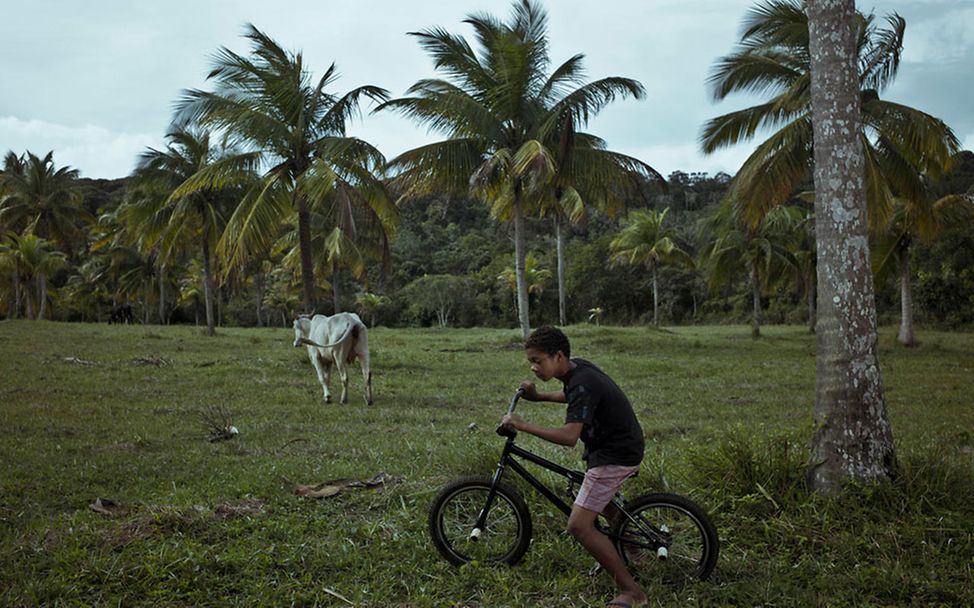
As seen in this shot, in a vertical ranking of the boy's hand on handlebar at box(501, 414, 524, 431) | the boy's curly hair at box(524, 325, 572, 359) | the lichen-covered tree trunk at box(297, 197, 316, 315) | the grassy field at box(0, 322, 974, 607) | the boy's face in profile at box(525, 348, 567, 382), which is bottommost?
the grassy field at box(0, 322, 974, 607)

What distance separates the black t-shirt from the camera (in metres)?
3.73

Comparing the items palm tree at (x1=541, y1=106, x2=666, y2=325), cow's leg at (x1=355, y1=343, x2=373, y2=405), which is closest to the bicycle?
cow's leg at (x1=355, y1=343, x2=373, y2=405)

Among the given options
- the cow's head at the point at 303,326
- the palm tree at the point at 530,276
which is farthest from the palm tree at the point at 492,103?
the palm tree at the point at 530,276

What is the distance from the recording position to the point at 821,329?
5266 mm

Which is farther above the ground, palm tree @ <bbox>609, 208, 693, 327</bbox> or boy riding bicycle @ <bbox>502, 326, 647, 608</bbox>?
palm tree @ <bbox>609, 208, 693, 327</bbox>

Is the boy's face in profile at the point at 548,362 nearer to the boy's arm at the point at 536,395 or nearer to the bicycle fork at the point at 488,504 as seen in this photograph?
the boy's arm at the point at 536,395

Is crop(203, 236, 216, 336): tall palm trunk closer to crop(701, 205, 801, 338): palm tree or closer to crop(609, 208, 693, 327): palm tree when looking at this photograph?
crop(609, 208, 693, 327): palm tree

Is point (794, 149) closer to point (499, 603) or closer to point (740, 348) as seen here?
point (740, 348)

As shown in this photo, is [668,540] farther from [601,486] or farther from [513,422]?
[513,422]

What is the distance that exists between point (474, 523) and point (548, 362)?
4.13 feet

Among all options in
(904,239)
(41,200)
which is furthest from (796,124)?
(41,200)

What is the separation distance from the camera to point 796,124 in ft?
51.3

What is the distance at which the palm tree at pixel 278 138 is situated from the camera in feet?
46.8

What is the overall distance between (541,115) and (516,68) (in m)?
1.47
